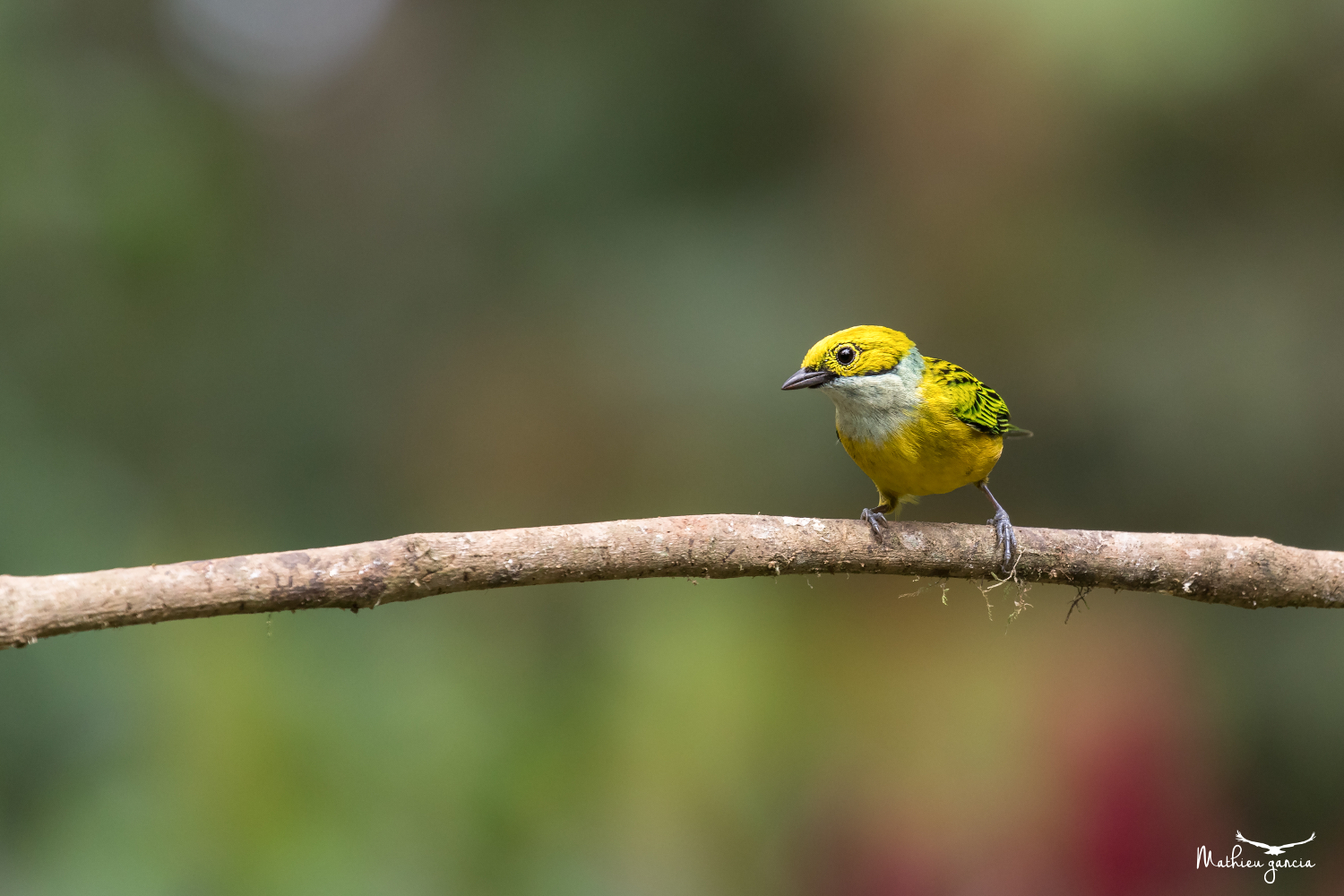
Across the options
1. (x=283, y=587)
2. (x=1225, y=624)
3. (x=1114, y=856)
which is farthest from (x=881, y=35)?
(x=283, y=587)

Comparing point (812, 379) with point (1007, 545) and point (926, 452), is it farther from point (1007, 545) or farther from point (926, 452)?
point (1007, 545)

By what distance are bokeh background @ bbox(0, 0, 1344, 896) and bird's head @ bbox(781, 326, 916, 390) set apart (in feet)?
8.38

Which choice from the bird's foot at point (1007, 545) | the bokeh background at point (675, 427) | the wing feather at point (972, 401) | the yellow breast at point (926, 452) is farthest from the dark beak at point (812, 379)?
the bokeh background at point (675, 427)

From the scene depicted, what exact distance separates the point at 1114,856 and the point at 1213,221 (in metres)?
4.31

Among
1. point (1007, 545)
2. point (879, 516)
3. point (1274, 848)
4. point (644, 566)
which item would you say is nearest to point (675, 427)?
A: point (879, 516)

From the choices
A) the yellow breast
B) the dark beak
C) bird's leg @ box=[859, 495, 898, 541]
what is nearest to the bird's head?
the dark beak

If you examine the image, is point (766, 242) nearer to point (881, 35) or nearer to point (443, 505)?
point (881, 35)

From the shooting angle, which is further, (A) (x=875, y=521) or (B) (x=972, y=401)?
(B) (x=972, y=401)

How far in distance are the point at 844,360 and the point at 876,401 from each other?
22cm

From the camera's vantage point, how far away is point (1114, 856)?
562 cm

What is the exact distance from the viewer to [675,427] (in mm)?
7676

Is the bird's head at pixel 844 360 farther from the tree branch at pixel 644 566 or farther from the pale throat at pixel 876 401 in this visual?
the tree branch at pixel 644 566

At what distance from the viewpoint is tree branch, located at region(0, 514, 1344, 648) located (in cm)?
231

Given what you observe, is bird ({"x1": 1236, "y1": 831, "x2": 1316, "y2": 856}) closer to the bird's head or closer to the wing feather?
the wing feather
